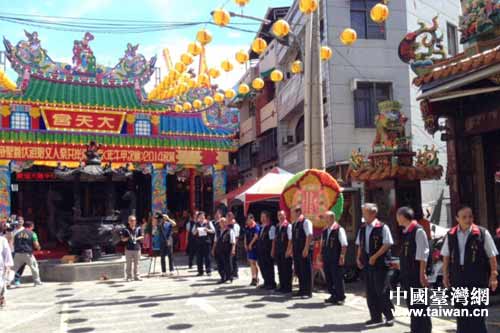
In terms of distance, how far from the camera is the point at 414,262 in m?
6.25

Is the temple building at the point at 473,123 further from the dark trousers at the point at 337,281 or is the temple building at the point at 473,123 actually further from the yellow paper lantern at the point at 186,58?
the yellow paper lantern at the point at 186,58

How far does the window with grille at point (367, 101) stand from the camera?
19000 millimetres

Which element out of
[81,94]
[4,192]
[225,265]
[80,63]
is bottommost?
[225,265]

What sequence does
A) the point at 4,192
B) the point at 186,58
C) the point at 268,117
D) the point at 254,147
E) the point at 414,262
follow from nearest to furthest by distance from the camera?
the point at 414,262
the point at 186,58
the point at 4,192
the point at 268,117
the point at 254,147

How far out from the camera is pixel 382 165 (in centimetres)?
1260

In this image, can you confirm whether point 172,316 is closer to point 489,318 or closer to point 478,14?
point 489,318

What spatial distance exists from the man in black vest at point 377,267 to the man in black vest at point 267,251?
3655 mm

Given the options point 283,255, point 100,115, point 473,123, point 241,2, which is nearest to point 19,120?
point 100,115

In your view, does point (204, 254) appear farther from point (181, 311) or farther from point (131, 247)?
point (181, 311)

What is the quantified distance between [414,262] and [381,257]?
78 centimetres

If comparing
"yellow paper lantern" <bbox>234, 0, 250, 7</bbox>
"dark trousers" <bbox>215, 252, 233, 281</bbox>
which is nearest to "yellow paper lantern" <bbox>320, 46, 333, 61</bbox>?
"yellow paper lantern" <bbox>234, 0, 250, 7</bbox>

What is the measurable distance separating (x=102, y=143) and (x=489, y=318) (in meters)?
17.5

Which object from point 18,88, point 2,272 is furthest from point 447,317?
point 18,88

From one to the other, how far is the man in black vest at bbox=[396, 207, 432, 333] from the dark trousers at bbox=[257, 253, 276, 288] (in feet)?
15.0
